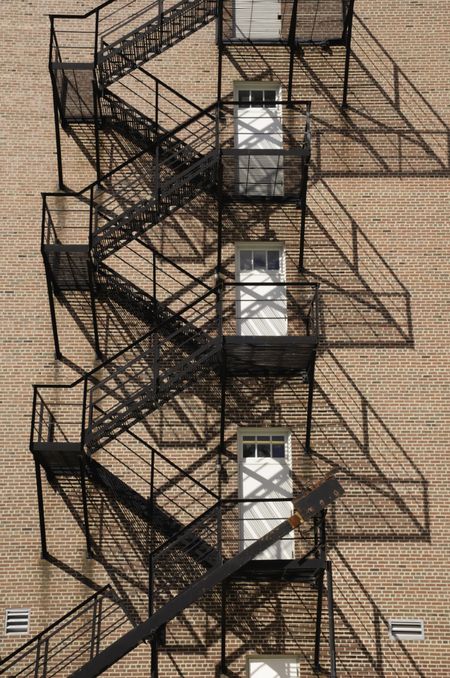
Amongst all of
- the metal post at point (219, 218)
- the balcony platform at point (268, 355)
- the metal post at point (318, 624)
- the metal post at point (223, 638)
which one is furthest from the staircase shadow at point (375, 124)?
the metal post at point (223, 638)

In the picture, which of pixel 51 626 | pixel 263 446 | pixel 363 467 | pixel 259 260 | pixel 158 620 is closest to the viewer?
pixel 158 620

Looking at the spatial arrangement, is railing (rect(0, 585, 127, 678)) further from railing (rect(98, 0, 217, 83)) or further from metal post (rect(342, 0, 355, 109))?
metal post (rect(342, 0, 355, 109))

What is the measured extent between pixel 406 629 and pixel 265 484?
3.53 m

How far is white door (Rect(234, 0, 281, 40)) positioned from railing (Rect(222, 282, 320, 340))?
556 centimetres

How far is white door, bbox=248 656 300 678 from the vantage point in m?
22.8

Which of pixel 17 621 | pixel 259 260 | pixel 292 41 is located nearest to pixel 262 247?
pixel 259 260

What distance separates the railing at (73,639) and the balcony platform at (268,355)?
4.58 m

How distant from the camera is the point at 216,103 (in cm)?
2531

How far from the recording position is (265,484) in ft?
78.7

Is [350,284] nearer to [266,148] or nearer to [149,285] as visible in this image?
[266,148]

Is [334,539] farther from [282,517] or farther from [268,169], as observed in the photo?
[268,169]

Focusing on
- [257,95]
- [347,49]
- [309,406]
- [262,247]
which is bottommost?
[309,406]

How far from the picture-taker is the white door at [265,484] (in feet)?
77.6

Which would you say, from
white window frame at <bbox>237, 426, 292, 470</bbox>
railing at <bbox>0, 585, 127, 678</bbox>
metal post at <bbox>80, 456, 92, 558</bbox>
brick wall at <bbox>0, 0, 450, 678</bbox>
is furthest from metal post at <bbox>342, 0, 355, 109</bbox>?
railing at <bbox>0, 585, 127, 678</bbox>
